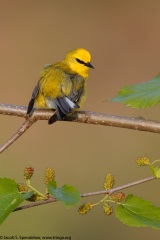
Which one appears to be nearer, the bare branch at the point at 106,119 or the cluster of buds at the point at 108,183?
the cluster of buds at the point at 108,183

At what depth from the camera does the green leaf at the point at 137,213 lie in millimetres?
1488

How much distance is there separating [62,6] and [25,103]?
352 cm

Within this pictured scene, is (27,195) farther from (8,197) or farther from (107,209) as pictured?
(107,209)

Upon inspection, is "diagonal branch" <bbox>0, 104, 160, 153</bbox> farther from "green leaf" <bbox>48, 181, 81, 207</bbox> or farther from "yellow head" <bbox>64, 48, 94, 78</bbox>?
"yellow head" <bbox>64, 48, 94, 78</bbox>

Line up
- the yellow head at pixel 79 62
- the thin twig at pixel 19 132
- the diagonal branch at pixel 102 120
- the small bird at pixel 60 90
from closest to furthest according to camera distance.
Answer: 1. the thin twig at pixel 19 132
2. the diagonal branch at pixel 102 120
3. the small bird at pixel 60 90
4. the yellow head at pixel 79 62

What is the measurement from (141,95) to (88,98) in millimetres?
6342

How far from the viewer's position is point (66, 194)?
4.90 feet

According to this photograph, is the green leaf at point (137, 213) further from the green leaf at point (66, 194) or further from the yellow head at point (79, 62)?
the yellow head at point (79, 62)

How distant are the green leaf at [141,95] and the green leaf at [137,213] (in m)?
0.23

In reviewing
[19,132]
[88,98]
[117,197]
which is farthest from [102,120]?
[88,98]

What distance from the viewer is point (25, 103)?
7633mm

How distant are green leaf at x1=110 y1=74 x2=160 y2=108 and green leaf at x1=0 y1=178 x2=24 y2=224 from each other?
0.36 metres

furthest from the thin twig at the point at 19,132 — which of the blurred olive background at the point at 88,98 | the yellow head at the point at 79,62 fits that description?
the blurred olive background at the point at 88,98

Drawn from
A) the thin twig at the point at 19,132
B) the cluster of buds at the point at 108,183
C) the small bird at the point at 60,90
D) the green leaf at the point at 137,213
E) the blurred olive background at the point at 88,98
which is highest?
the blurred olive background at the point at 88,98
